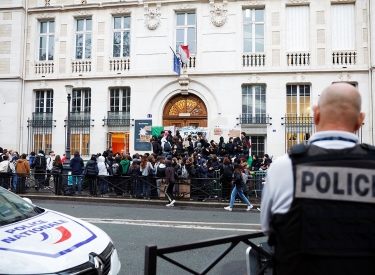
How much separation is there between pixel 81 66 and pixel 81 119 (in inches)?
136

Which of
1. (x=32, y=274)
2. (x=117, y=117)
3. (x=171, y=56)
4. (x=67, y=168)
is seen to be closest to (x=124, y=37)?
(x=171, y=56)

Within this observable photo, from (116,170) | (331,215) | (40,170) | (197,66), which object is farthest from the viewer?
(197,66)

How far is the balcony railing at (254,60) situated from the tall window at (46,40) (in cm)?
1263

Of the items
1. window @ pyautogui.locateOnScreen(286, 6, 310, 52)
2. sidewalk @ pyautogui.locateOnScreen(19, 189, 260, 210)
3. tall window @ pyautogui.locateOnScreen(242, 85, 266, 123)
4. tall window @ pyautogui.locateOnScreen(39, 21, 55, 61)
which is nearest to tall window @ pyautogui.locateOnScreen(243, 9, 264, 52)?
window @ pyautogui.locateOnScreen(286, 6, 310, 52)

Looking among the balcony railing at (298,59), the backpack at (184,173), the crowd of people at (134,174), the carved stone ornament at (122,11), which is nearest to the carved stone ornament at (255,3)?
the balcony railing at (298,59)

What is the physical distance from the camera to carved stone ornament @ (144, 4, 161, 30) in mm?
20141

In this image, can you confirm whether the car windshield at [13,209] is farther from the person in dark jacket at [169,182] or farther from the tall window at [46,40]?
the tall window at [46,40]

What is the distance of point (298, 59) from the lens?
18.8m

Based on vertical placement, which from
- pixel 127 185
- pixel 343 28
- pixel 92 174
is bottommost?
pixel 127 185

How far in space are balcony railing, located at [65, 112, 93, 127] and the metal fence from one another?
6900mm

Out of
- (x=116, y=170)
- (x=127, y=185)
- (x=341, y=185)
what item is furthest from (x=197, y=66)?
(x=341, y=185)

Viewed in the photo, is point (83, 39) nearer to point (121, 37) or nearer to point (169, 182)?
point (121, 37)

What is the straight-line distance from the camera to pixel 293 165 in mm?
1822

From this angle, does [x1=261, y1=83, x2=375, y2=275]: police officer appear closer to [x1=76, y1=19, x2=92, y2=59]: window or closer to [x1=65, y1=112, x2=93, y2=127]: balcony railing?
[x1=65, y1=112, x2=93, y2=127]: balcony railing
